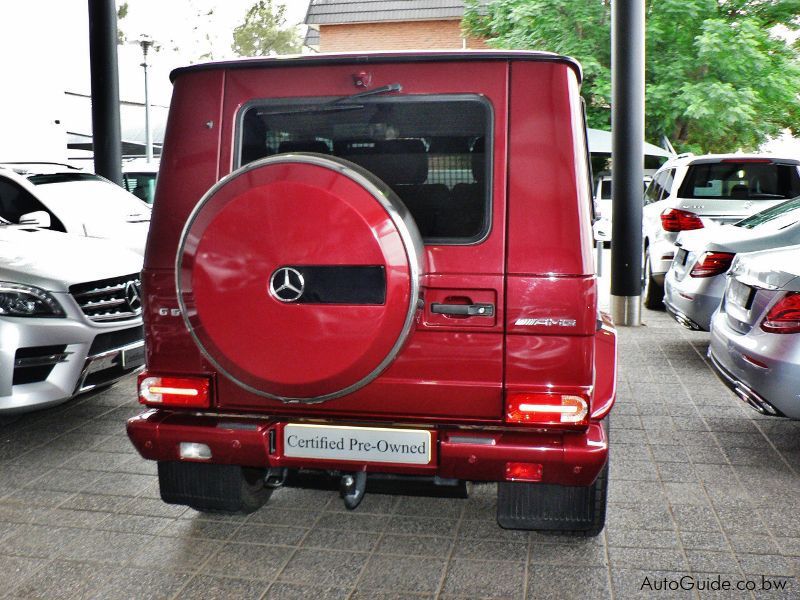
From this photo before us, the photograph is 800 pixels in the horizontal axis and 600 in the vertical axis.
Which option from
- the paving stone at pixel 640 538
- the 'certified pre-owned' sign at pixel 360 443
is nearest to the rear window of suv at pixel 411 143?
the 'certified pre-owned' sign at pixel 360 443

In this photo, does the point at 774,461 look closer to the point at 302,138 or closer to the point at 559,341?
the point at 559,341

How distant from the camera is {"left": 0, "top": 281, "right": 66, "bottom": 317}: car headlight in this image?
559 cm

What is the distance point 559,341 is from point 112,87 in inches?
339

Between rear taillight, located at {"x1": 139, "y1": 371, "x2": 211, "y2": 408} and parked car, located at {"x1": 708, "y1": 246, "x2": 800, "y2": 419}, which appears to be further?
parked car, located at {"x1": 708, "y1": 246, "x2": 800, "y2": 419}

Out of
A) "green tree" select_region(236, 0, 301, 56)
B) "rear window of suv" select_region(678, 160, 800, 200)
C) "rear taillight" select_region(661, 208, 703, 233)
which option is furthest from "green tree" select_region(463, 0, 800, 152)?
"green tree" select_region(236, 0, 301, 56)

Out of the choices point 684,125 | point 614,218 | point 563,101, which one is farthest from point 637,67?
point 684,125

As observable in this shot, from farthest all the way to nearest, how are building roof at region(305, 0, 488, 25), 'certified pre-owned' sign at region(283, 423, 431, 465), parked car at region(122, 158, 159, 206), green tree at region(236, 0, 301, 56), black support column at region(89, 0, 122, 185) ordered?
green tree at region(236, 0, 301, 56), building roof at region(305, 0, 488, 25), parked car at region(122, 158, 159, 206), black support column at region(89, 0, 122, 185), 'certified pre-owned' sign at region(283, 423, 431, 465)

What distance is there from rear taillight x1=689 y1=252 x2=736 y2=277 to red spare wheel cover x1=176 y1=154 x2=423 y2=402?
4.83 meters

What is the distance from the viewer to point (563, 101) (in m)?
3.43

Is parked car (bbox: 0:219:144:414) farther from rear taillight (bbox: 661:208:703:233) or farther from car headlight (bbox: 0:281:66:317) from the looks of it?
rear taillight (bbox: 661:208:703:233)

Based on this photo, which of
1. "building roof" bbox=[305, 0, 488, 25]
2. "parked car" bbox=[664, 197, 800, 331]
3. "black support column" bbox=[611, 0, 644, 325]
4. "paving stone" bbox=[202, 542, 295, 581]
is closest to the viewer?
"paving stone" bbox=[202, 542, 295, 581]

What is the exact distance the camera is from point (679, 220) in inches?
388

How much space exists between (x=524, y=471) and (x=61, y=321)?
3310 millimetres

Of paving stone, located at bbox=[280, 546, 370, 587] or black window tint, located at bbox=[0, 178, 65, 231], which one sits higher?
black window tint, located at bbox=[0, 178, 65, 231]
